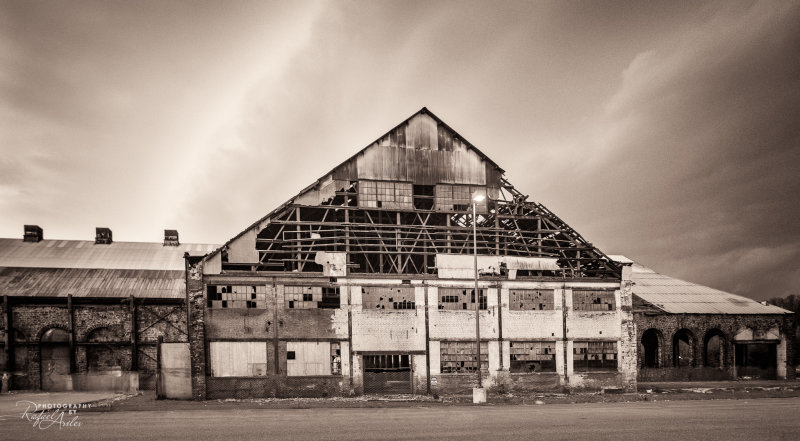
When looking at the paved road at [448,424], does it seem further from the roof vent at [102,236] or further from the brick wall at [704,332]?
the roof vent at [102,236]

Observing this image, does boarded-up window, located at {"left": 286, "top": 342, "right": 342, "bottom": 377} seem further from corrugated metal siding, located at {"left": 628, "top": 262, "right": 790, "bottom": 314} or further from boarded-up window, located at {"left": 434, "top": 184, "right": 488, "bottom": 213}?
corrugated metal siding, located at {"left": 628, "top": 262, "right": 790, "bottom": 314}

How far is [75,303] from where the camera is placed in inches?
1218

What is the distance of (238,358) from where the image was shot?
958 inches

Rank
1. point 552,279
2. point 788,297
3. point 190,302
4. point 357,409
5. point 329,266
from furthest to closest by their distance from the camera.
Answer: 1. point 788,297
2. point 552,279
3. point 329,266
4. point 190,302
5. point 357,409

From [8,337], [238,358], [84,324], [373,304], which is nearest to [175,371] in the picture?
[238,358]

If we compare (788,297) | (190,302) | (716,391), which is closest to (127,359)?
(190,302)

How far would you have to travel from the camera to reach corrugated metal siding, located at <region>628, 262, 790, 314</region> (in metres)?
37.1

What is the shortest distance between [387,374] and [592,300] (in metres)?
11.8

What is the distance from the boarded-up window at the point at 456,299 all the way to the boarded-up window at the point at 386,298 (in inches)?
62.3

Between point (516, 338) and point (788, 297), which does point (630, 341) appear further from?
point (788, 297)

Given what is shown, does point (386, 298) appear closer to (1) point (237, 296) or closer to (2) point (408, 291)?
(2) point (408, 291)

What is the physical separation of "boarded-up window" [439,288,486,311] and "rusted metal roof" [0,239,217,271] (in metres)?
20.8

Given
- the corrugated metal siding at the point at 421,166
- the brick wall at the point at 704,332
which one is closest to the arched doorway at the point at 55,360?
the corrugated metal siding at the point at 421,166

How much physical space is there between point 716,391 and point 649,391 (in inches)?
129
